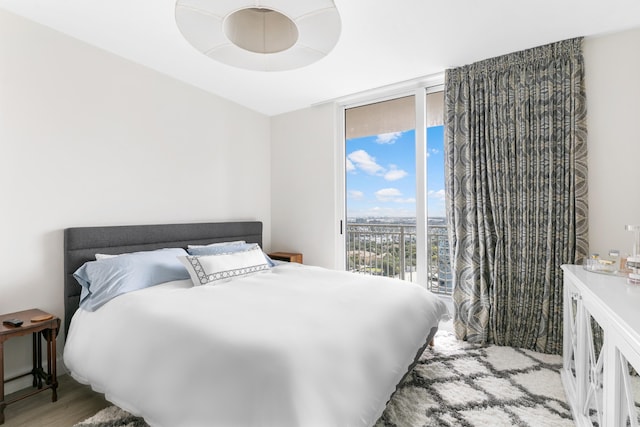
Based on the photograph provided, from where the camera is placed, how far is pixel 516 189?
2.68 meters

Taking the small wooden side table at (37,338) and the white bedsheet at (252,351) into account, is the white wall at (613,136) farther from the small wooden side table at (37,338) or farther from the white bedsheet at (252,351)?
the small wooden side table at (37,338)

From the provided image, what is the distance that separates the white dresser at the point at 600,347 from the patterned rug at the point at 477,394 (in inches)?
5.8

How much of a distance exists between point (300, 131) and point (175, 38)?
1888 millimetres

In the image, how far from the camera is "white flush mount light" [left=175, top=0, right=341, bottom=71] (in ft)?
5.16

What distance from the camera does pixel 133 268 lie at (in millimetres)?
2309

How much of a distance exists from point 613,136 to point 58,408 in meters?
4.33

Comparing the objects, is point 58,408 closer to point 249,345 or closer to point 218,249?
point 218,249

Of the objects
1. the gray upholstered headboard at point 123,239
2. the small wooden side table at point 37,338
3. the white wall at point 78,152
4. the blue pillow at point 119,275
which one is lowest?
the small wooden side table at point 37,338

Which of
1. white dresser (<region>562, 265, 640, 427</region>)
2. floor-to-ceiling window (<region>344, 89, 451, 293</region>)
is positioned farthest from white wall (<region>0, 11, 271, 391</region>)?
white dresser (<region>562, 265, 640, 427</region>)

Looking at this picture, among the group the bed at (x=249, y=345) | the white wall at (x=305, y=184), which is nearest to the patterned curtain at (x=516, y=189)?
the bed at (x=249, y=345)

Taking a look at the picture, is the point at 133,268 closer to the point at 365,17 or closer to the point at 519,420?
the point at 365,17

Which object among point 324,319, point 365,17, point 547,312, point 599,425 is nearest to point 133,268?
point 324,319

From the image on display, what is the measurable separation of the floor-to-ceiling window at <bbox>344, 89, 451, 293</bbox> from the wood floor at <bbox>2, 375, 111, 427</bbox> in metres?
2.72

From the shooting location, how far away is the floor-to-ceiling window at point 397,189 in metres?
3.30
